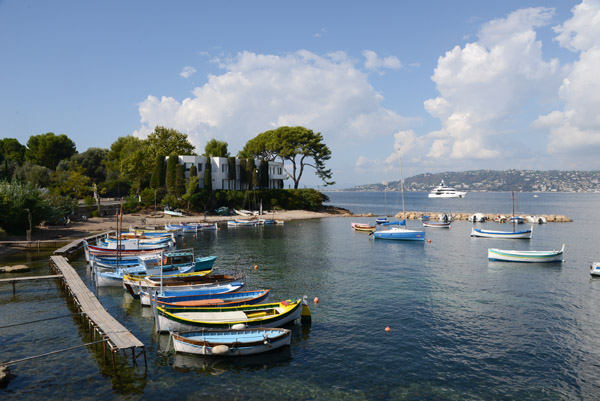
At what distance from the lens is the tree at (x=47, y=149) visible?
345 ft

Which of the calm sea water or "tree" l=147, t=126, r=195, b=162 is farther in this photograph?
"tree" l=147, t=126, r=195, b=162

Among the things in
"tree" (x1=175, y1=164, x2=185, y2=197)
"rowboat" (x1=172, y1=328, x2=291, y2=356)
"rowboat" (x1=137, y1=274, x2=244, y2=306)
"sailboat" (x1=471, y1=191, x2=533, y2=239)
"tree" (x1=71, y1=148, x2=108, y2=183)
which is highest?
"tree" (x1=71, y1=148, x2=108, y2=183)

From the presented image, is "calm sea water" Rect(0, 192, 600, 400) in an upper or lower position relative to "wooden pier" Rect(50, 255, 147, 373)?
lower

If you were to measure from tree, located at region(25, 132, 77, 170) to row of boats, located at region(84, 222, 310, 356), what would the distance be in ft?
294

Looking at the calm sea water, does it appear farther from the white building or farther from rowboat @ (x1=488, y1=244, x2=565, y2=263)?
the white building

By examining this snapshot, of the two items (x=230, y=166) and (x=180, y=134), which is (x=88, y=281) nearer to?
(x=230, y=166)

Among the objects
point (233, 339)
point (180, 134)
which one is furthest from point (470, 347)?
point (180, 134)

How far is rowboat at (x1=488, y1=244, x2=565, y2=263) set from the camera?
4219 centimetres

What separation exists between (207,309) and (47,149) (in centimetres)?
10595

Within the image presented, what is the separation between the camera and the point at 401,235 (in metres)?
60.5

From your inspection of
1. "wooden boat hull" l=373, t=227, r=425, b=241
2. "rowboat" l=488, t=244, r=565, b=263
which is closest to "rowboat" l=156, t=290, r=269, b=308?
"rowboat" l=488, t=244, r=565, b=263

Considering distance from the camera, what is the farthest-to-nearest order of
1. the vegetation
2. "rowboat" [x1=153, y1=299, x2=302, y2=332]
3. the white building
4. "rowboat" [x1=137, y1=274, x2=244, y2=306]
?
the white building, the vegetation, "rowboat" [x1=137, y1=274, x2=244, y2=306], "rowboat" [x1=153, y1=299, x2=302, y2=332]

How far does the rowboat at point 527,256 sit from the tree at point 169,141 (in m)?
82.1

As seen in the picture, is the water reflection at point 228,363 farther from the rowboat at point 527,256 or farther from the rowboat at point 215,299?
the rowboat at point 527,256
